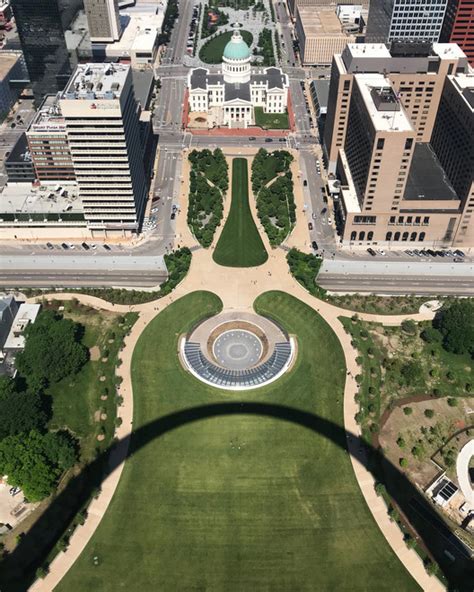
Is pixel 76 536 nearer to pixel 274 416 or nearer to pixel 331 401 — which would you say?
pixel 274 416

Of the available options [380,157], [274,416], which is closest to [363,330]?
[274,416]

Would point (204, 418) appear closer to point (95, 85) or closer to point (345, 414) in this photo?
point (345, 414)

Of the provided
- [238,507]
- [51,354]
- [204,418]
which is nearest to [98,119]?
[51,354]

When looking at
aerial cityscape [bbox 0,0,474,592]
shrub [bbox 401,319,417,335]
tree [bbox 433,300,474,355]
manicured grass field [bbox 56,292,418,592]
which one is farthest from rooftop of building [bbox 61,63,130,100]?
tree [bbox 433,300,474,355]

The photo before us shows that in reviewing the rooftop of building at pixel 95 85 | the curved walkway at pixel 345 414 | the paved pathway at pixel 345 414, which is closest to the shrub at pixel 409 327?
the curved walkway at pixel 345 414

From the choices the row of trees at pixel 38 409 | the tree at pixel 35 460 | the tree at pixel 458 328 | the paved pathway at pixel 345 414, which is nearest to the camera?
the paved pathway at pixel 345 414

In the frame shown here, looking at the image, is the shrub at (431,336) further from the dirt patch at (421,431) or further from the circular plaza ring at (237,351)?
the circular plaza ring at (237,351)
